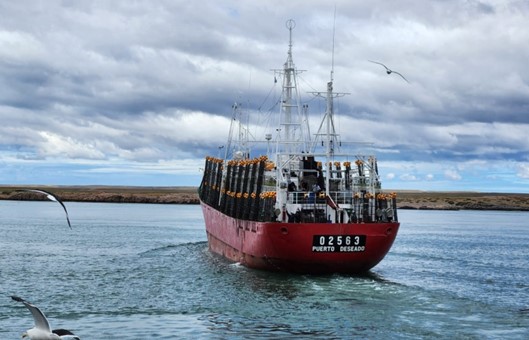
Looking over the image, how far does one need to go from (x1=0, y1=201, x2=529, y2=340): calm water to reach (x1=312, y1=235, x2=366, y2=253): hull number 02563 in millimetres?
1592

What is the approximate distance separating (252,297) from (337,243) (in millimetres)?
5557

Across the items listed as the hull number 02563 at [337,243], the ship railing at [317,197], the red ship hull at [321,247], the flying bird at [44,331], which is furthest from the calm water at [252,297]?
the ship railing at [317,197]

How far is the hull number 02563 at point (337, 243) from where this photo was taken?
113 feet

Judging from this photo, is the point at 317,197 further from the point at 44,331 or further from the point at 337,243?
the point at 44,331

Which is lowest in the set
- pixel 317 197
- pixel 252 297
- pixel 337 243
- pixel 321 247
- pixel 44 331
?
pixel 252 297

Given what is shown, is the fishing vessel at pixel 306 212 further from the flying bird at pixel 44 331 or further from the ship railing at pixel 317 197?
the flying bird at pixel 44 331

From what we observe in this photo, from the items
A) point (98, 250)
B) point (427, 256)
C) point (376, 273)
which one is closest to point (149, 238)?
point (98, 250)

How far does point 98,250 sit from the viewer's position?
5562 cm

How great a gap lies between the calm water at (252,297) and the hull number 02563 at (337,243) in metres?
1.59

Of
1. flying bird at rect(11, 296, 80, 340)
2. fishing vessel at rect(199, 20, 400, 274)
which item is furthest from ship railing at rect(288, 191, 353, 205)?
flying bird at rect(11, 296, 80, 340)

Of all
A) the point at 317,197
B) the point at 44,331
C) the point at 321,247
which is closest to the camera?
the point at 44,331

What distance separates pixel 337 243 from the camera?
34.5 metres

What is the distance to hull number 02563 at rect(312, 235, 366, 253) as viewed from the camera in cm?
3431

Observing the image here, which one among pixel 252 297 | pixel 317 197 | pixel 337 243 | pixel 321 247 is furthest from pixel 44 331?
pixel 317 197
